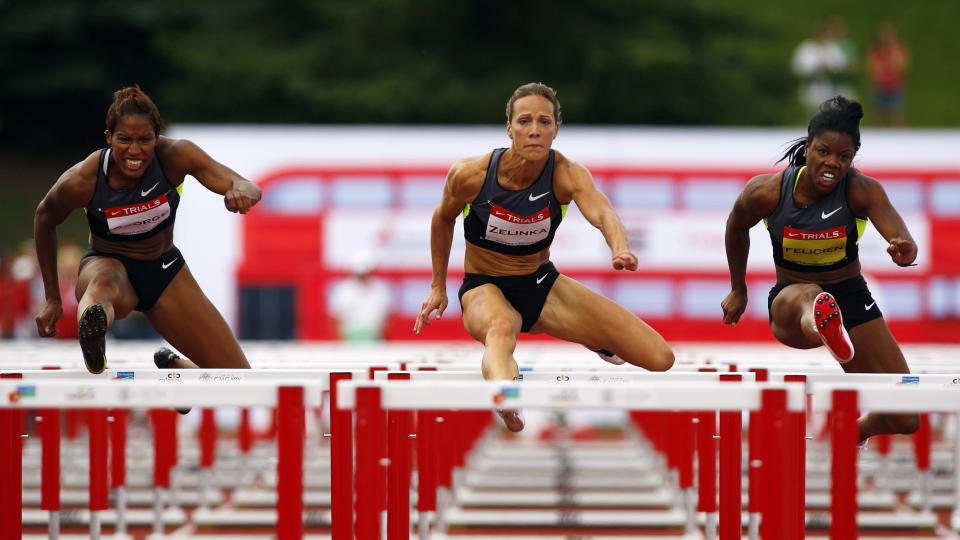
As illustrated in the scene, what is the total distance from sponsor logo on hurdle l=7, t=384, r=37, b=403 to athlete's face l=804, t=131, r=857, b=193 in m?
3.53

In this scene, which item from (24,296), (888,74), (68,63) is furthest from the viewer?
(68,63)

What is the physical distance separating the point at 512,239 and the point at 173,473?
4876 mm

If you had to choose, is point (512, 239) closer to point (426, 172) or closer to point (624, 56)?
point (426, 172)

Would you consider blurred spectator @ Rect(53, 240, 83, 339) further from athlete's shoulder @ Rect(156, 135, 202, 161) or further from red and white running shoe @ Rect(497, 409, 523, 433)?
red and white running shoe @ Rect(497, 409, 523, 433)

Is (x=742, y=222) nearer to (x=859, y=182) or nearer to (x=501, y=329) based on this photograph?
(x=859, y=182)

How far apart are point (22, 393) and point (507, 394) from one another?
1.76m

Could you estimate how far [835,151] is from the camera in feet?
20.5

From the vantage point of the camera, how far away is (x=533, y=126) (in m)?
6.19

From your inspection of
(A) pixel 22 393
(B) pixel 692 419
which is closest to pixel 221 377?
(A) pixel 22 393

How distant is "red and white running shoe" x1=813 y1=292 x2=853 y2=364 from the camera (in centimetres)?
615

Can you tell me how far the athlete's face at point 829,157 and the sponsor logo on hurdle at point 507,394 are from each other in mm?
2164

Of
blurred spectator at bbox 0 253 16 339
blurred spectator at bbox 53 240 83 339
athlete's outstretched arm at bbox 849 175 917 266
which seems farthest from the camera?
blurred spectator at bbox 0 253 16 339

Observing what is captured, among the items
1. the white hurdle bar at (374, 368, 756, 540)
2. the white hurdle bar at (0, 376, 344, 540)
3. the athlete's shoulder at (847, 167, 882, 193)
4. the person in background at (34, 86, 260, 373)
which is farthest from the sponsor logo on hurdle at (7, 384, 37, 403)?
the athlete's shoulder at (847, 167, 882, 193)

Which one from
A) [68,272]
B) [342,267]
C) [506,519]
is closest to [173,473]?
[506,519]
